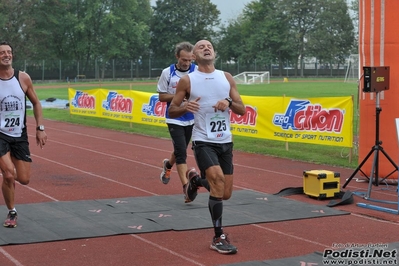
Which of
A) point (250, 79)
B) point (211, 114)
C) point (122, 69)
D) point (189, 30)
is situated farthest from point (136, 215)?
point (189, 30)

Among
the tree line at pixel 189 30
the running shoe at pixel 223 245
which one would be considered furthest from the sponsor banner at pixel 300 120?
the tree line at pixel 189 30

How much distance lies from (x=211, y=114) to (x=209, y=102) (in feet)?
0.42

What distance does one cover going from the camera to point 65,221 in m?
8.75

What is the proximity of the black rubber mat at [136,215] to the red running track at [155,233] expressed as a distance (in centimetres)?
25

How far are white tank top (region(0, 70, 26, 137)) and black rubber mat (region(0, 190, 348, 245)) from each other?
44.8 inches

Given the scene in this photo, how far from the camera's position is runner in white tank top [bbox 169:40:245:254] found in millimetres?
7508

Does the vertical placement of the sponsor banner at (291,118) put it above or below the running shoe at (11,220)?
above

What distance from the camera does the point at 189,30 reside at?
8894cm

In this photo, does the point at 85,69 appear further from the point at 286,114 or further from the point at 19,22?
the point at 286,114

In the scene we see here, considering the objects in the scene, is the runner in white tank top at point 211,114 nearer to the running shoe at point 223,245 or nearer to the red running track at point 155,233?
the running shoe at point 223,245

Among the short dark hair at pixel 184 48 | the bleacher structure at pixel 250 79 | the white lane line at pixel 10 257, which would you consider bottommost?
the white lane line at pixel 10 257

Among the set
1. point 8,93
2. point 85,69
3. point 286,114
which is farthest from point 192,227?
point 85,69

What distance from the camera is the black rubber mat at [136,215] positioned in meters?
8.16

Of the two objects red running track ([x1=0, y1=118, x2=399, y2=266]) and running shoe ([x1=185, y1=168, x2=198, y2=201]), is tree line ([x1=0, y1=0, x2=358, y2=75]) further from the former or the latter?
running shoe ([x1=185, y1=168, x2=198, y2=201])
